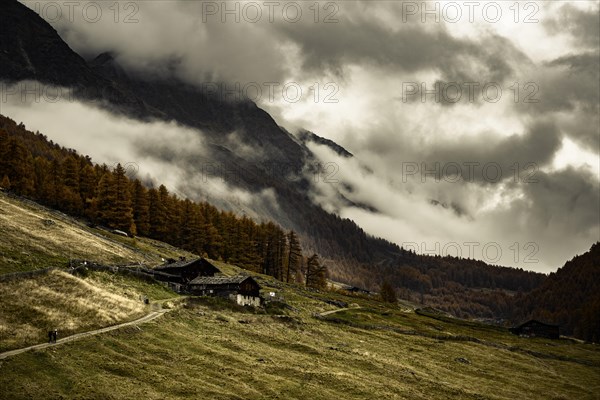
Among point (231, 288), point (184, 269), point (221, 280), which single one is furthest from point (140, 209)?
point (231, 288)

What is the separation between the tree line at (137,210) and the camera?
123388 mm

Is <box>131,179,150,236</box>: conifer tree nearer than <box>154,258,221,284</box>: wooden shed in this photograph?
No

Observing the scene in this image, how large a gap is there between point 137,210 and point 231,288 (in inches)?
2207

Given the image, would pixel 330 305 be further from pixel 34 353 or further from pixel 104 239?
pixel 34 353

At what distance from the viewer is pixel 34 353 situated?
44531 millimetres

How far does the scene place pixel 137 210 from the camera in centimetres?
13625

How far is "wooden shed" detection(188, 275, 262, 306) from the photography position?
88.7 metres

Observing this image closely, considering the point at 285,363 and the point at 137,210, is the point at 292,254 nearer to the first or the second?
the point at 137,210

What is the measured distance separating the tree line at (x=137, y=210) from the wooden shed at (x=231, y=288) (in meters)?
42.3

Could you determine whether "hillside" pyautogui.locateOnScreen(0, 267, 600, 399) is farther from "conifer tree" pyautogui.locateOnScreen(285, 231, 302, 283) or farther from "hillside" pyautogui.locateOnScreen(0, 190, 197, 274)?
"conifer tree" pyautogui.locateOnScreen(285, 231, 302, 283)

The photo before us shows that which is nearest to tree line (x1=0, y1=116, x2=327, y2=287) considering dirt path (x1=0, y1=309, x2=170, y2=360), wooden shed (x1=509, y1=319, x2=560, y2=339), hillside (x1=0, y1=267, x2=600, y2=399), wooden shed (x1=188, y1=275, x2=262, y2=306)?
hillside (x1=0, y1=267, x2=600, y2=399)

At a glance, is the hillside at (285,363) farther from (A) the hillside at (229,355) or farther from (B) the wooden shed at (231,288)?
(B) the wooden shed at (231,288)

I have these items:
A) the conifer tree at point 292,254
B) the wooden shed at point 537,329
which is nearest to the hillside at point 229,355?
the wooden shed at point 537,329

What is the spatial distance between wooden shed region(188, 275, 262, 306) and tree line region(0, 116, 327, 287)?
42255 mm
